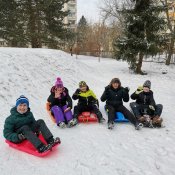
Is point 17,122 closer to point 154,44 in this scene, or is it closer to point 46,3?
point 154,44

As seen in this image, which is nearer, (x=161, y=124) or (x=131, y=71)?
(x=161, y=124)

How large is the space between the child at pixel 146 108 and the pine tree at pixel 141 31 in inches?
358

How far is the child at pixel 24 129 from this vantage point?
5020 millimetres

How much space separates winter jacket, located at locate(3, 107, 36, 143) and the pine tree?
473 inches

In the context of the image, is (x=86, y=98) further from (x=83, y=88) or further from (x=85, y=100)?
(x=83, y=88)

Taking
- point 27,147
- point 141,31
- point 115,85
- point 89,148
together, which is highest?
point 141,31

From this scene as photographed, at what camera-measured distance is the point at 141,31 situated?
1641 cm

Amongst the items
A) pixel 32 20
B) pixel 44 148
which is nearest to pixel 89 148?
pixel 44 148

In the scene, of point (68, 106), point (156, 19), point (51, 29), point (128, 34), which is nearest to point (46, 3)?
point (51, 29)

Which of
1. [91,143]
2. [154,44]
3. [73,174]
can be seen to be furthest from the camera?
[154,44]

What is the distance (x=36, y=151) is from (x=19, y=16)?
18565 mm

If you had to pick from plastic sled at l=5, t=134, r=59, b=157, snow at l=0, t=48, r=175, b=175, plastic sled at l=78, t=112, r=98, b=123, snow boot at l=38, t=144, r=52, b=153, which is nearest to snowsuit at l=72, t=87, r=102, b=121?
plastic sled at l=78, t=112, r=98, b=123

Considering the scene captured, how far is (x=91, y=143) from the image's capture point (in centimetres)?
583

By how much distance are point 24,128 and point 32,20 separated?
725 inches
